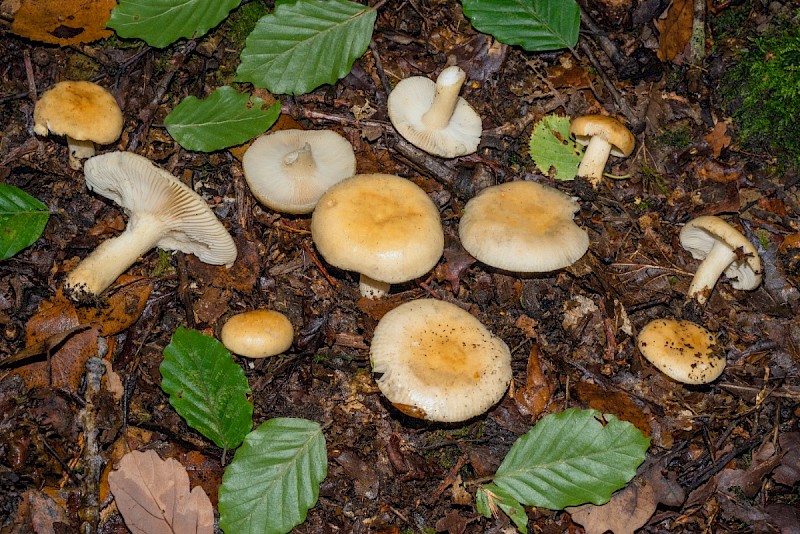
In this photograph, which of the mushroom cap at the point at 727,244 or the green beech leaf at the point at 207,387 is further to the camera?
the mushroom cap at the point at 727,244

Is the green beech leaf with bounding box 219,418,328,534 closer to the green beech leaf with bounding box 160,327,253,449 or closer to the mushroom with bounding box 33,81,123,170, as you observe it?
the green beech leaf with bounding box 160,327,253,449

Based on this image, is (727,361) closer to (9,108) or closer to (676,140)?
(676,140)

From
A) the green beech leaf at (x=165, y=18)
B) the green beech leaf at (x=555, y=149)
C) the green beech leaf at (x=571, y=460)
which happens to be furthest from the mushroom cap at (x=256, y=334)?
the green beech leaf at (x=555, y=149)

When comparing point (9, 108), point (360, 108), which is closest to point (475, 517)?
point (360, 108)

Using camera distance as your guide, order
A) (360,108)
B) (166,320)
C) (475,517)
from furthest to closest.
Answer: (360,108) < (166,320) < (475,517)

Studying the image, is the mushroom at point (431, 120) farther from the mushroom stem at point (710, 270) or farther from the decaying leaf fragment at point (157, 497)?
the decaying leaf fragment at point (157, 497)

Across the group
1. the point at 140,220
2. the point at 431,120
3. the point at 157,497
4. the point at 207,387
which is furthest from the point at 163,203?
the point at 431,120

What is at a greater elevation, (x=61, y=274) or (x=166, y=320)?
(x=61, y=274)
